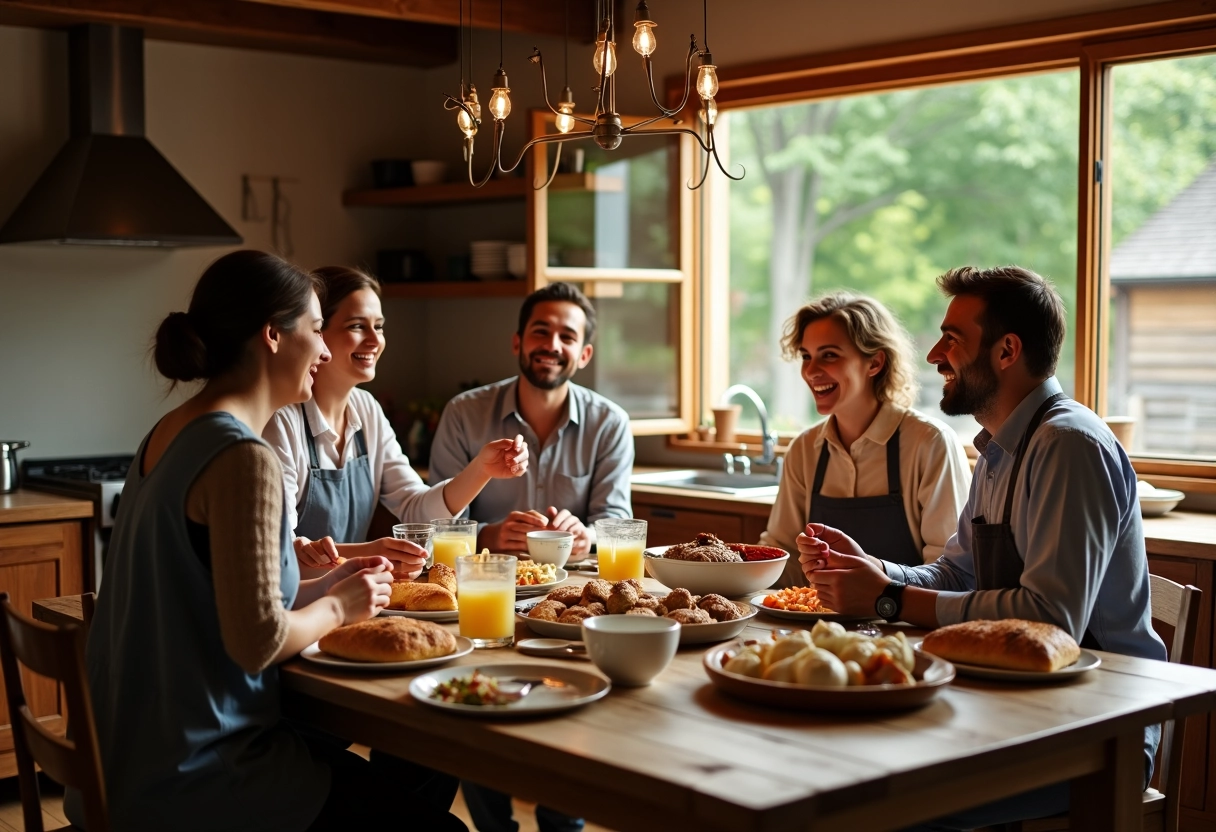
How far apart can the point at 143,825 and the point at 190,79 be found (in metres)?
3.78

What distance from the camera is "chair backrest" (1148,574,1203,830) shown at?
2.28m

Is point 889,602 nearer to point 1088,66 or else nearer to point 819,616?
point 819,616

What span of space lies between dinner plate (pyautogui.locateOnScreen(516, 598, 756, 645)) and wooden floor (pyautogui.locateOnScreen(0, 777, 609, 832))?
1.53 m

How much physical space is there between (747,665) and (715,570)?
650 mm

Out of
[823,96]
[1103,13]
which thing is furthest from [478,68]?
[1103,13]

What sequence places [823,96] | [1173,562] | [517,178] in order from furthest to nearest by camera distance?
1. [517,178]
2. [823,96]
3. [1173,562]

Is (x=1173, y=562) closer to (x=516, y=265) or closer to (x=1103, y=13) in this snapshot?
(x=1103, y=13)

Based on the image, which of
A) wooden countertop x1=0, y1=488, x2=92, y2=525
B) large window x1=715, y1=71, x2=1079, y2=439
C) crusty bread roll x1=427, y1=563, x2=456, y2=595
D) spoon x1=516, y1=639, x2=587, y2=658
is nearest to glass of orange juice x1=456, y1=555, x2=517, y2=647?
spoon x1=516, y1=639, x2=587, y2=658

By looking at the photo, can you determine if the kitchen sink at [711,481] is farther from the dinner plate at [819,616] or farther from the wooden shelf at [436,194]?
the dinner plate at [819,616]

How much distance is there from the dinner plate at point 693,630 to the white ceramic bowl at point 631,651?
0.80ft

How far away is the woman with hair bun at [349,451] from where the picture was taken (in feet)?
10.1

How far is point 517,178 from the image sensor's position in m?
4.93

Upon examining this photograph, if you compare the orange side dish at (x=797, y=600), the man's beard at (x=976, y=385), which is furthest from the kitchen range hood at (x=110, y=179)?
the man's beard at (x=976, y=385)

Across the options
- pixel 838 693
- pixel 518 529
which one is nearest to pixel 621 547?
pixel 518 529
